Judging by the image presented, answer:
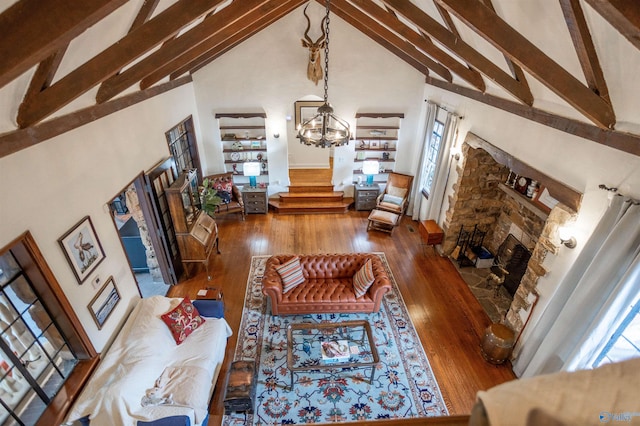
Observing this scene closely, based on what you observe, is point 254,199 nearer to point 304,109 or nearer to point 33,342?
point 304,109

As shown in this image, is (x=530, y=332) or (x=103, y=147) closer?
(x=103, y=147)

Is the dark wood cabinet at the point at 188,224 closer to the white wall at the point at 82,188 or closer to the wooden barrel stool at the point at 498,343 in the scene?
the white wall at the point at 82,188

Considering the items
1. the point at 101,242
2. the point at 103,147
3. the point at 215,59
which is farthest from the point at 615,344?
the point at 215,59

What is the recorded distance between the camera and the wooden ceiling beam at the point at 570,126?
8.95ft

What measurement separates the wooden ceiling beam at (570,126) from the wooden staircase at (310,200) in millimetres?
4033

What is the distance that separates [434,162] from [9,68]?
22.8 feet

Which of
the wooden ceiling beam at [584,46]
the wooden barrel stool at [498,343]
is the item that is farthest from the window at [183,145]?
the wooden barrel stool at [498,343]

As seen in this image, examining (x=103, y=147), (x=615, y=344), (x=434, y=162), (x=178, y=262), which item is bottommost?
(x=178, y=262)

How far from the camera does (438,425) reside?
0.68 m

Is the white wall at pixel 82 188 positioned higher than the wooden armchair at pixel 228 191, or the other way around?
the white wall at pixel 82 188

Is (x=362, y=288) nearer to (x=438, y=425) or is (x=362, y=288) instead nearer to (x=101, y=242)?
(x=101, y=242)

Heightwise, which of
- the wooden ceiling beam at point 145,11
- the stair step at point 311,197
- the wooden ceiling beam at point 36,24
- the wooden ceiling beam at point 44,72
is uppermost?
the wooden ceiling beam at point 145,11

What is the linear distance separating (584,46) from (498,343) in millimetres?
3486

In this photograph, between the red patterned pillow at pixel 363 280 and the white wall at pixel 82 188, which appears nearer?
the white wall at pixel 82 188
